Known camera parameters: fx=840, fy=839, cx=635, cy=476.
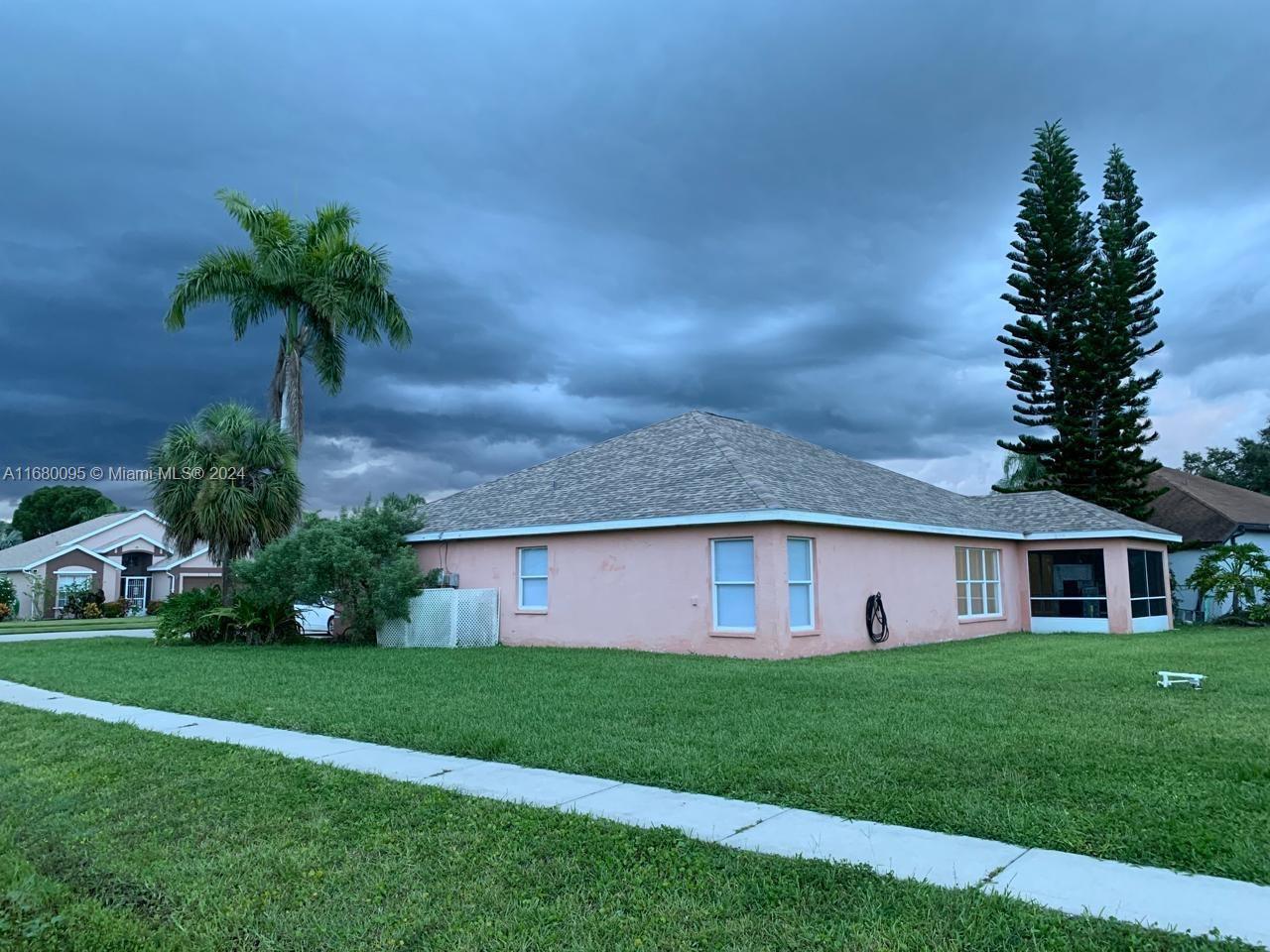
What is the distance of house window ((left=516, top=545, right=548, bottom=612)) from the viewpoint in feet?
59.5

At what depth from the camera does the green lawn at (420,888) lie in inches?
143

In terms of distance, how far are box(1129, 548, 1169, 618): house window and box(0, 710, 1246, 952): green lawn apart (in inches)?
840

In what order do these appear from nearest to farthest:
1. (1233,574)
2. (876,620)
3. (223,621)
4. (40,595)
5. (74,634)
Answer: (876,620)
(223,621)
(74,634)
(1233,574)
(40,595)

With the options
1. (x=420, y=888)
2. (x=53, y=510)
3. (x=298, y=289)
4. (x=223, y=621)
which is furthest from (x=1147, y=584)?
(x=53, y=510)

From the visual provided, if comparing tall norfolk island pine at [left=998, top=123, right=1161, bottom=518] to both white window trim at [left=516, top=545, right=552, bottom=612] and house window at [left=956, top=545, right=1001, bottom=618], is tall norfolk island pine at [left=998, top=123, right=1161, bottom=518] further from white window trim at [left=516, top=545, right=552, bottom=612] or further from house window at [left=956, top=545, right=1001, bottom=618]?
white window trim at [left=516, top=545, right=552, bottom=612]

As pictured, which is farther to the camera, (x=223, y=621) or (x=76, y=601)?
(x=76, y=601)

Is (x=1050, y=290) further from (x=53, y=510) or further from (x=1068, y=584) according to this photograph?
(x=53, y=510)

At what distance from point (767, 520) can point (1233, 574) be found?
65.7ft

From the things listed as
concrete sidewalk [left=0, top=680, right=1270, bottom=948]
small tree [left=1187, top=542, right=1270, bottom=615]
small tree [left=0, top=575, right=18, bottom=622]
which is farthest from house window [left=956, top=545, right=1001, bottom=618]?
small tree [left=0, top=575, right=18, bottom=622]

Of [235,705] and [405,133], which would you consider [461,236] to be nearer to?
[405,133]

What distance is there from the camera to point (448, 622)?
59.1 feet

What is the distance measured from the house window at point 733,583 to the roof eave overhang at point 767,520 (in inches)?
21.9

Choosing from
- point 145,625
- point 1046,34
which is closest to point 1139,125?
point 1046,34

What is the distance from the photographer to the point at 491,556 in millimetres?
18984
